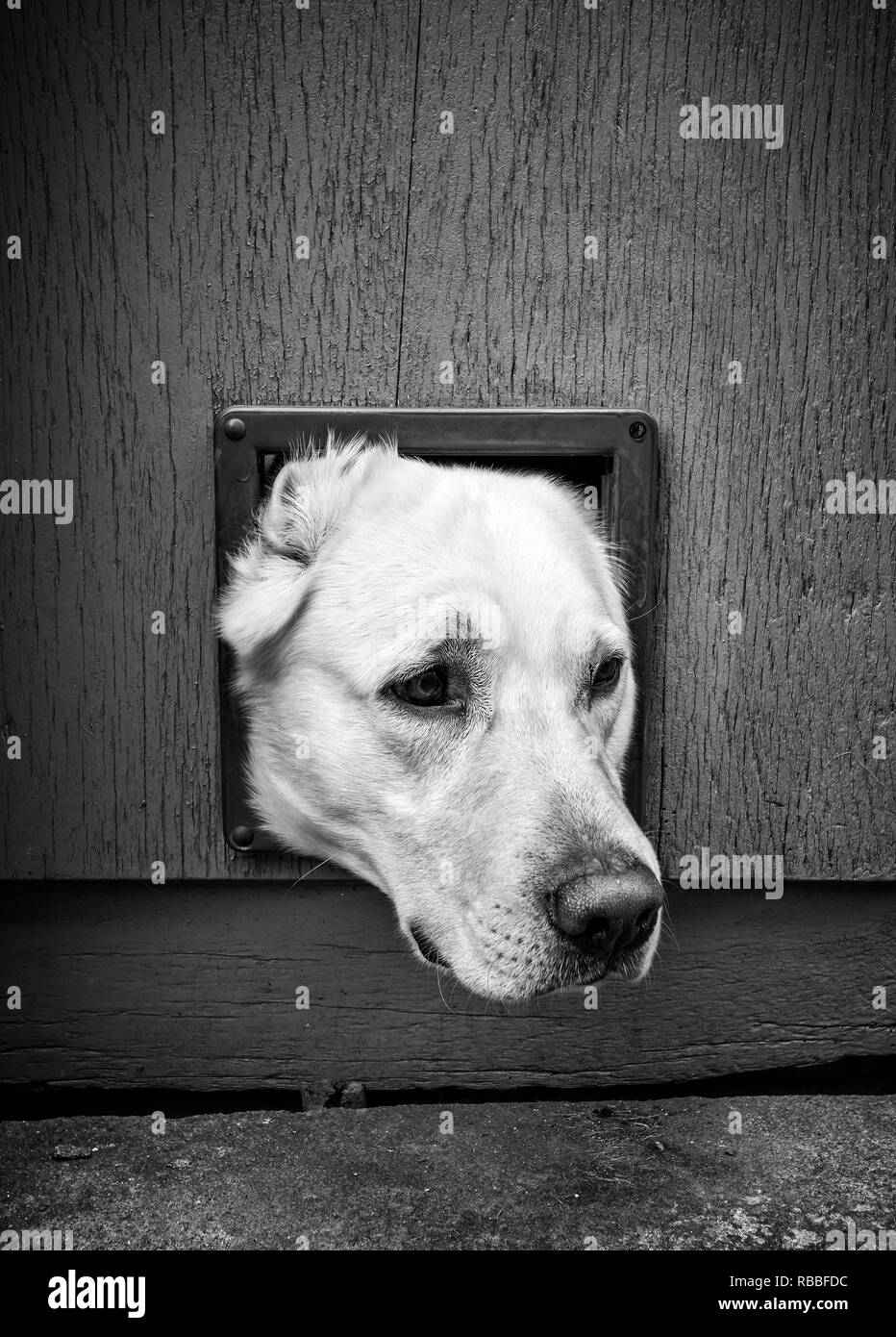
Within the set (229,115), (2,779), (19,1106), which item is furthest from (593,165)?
(19,1106)

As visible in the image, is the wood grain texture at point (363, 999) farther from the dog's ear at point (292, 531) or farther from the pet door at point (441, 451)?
the dog's ear at point (292, 531)

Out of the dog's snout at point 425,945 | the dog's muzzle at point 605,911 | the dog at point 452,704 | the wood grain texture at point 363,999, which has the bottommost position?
the wood grain texture at point 363,999

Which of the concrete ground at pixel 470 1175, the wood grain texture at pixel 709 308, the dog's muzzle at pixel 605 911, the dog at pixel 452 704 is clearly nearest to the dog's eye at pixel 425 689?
the dog at pixel 452 704

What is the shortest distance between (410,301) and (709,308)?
0.62m

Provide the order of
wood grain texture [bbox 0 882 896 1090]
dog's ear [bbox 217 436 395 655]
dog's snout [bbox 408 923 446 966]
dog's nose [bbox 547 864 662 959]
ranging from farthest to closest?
wood grain texture [bbox 0 882 896 1090] → dog's ear [bbox 217 436 395 655] → dog's snout [bbox 408 923 446 966] → dog's nose [bbox 547 864 662 959]

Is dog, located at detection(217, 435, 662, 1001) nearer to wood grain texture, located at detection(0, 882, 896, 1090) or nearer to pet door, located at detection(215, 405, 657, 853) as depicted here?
pet door, located at detection(215, 405, 657, 853)

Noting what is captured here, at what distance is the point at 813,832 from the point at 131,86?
83.6 inches

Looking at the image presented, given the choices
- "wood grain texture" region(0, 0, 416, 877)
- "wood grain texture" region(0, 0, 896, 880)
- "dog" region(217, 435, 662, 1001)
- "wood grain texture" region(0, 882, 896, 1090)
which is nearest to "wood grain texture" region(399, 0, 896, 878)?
"wood grain texture" region(0, 0, 896, 880)

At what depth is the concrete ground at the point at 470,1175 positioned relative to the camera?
6.17ft

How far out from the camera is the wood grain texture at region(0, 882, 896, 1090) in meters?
2.22

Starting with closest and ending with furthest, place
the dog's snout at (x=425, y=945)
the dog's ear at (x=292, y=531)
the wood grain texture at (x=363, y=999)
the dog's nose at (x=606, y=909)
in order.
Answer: the dog's nose at (x=606, y=909)
the dog's snout at (x=425, y=945)
the dog's ear at (x=292, y=531)
the wood grain texture at (x=363, y=999)

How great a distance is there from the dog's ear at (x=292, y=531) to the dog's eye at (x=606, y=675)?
598 millimetres

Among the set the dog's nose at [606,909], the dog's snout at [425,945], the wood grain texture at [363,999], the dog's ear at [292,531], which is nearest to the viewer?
the dog's nose at [606,909]

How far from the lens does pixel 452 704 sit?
1.83 metres
